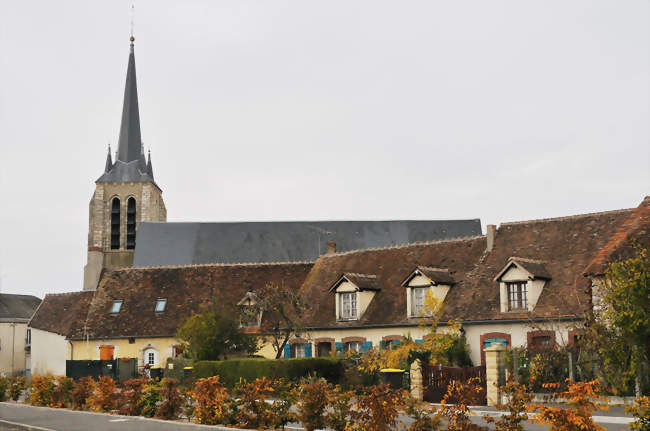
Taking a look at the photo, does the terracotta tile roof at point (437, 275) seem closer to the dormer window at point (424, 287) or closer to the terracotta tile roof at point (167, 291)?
the dormer window at point (424, 287)

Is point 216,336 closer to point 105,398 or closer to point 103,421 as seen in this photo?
point 105,398

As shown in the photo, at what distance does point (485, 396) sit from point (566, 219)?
9265 millimetres

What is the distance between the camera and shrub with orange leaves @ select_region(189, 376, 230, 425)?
16.5 meters

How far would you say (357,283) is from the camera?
101ft

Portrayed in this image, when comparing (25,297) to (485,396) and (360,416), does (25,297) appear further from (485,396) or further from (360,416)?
(360,416)

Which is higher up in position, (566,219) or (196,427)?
(566,219)

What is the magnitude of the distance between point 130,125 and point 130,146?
1.89 metres

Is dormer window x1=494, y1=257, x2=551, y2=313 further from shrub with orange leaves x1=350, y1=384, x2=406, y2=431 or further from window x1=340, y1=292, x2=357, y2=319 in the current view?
shrub with orange leaves x1=350, y1=384, x2=406, y2=431

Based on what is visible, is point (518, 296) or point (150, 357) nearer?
point (518, 296)

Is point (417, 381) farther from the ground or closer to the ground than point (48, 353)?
closer to the ground

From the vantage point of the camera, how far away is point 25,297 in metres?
75.2

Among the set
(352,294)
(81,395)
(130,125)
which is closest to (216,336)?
(352,294)

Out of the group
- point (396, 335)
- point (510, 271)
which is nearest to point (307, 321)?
point (396, 335)

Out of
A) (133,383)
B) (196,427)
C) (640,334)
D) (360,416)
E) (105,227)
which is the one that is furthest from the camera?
(105,227)
